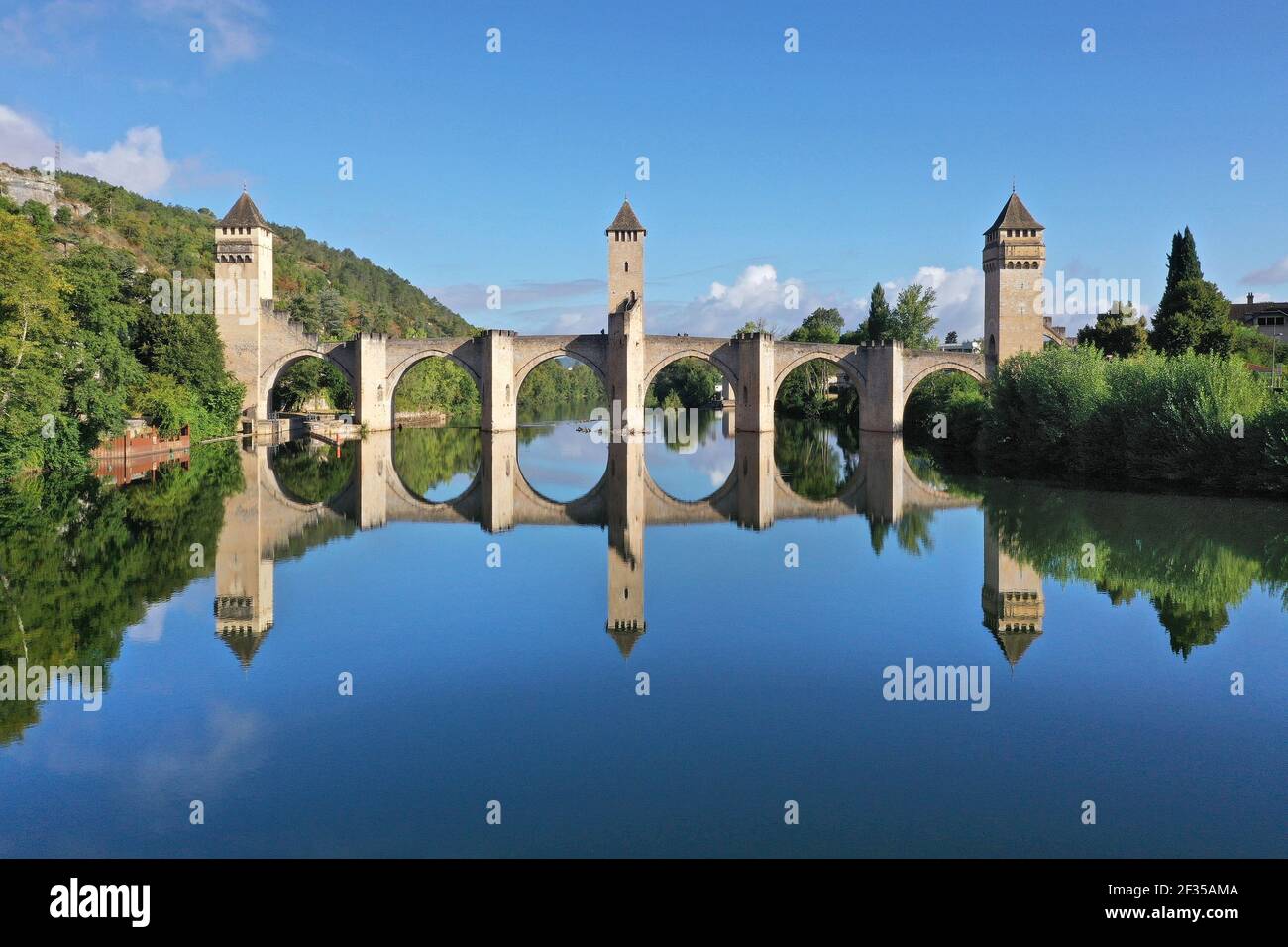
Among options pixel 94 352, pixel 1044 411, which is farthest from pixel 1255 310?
pixel 94 352

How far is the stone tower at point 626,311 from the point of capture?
4094 centimetres

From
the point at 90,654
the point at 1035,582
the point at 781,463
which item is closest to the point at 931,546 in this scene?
the point at 1035,582

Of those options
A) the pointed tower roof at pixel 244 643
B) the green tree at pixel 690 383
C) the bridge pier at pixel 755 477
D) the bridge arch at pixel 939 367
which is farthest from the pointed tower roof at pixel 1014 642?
the green tree at pixel 690 383

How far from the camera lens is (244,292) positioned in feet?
139

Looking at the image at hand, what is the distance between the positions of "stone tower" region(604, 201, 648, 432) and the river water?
23.7 metres

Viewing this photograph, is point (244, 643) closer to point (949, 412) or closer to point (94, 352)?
point (94, 352)

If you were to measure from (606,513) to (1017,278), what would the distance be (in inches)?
1110

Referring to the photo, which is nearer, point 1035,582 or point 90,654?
point 90,654

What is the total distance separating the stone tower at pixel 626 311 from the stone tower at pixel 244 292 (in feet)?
48.2
